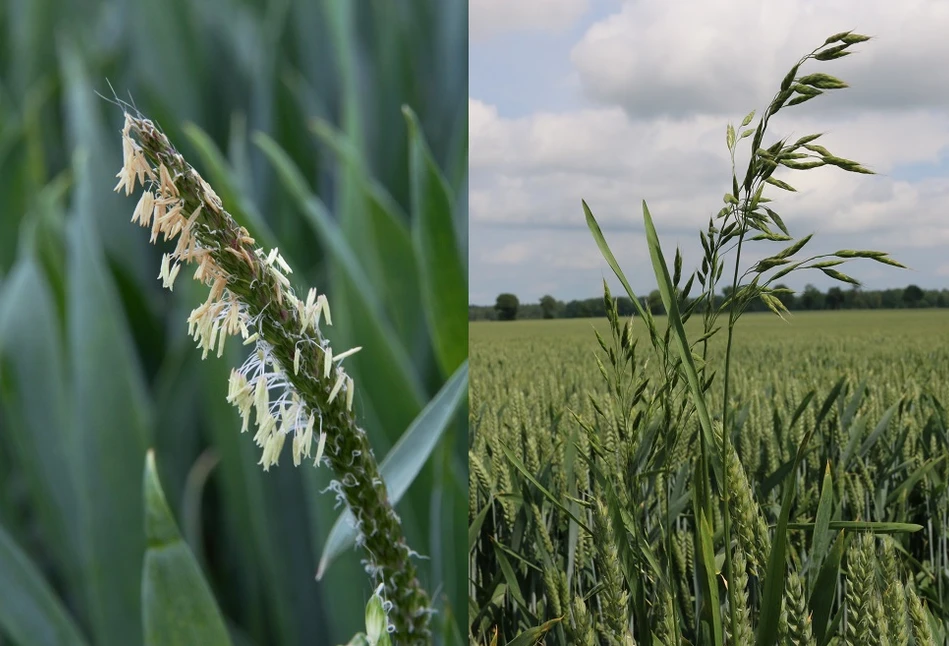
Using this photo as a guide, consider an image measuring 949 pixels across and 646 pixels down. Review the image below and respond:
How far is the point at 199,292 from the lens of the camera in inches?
29.4

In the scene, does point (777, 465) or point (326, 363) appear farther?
point (777, 465)

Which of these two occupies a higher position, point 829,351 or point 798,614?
point 829,351

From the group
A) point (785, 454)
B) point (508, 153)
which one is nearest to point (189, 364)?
point (508, 153)

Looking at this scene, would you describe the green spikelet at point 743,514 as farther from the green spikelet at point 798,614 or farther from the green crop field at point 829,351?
the green crop field at point 829,351

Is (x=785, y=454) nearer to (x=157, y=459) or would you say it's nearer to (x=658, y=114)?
(x=658, y=114)

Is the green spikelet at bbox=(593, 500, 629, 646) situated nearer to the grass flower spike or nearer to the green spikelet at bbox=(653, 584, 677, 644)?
the green spikelet at bbox=(653, 584, 677, 644)

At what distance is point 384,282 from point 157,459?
0.94 feet

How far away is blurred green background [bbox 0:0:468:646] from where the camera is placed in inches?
28.8

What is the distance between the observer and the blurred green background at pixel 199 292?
2.40 feet

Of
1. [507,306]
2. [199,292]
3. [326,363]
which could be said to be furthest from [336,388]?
[507,306]

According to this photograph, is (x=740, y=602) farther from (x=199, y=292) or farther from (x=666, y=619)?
(x=199, y=292)

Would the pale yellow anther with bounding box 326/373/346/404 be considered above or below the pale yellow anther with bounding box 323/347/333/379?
below

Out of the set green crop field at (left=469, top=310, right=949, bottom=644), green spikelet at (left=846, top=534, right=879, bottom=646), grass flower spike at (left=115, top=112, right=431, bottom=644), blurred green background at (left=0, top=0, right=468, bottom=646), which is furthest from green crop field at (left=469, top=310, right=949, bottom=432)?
grass flower spike at (left=115, top=112, right=431, bottom=644)

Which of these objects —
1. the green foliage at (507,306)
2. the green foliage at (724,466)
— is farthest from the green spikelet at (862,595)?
the green foliage at (507,306)
